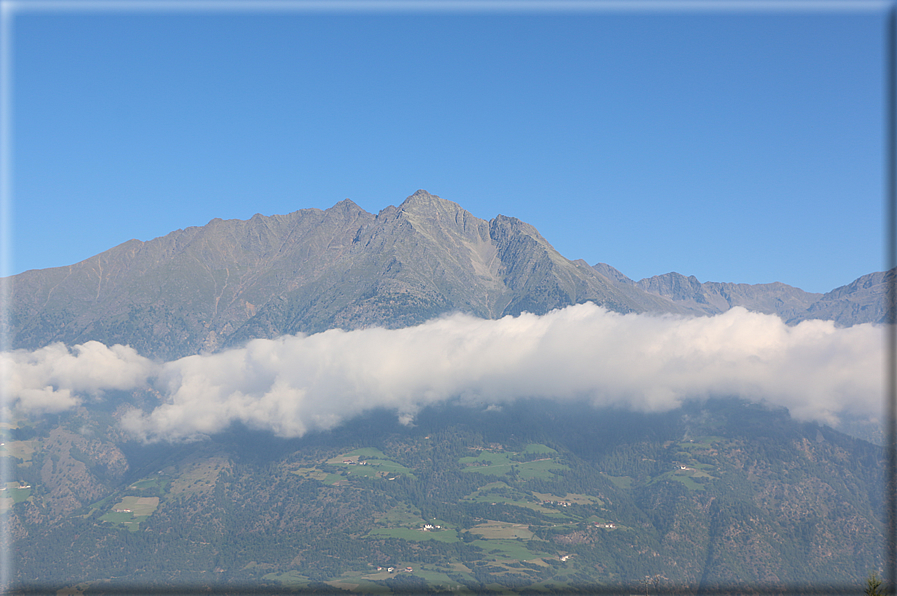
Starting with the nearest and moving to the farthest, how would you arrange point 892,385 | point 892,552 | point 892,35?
point 892,35 → point 892,385 → point 892,552

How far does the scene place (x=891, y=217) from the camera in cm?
3472

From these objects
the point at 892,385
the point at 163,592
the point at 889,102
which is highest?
the point at 889,102

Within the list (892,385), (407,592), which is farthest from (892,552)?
(407,592)

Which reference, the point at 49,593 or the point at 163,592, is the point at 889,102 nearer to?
the point at 163,592

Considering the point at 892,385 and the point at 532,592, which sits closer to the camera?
the point at 892,385

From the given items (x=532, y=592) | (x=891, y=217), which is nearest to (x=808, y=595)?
(x=532, y=592)

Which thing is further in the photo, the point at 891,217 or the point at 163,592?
the point at 163,592

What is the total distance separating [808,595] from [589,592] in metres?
58.7

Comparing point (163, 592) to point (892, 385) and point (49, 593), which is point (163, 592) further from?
point (49, 593)

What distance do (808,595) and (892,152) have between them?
192 m

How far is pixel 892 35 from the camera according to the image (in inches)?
1288

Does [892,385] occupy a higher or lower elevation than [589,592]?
higher

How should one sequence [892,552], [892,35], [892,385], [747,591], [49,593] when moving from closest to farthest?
1. [892,35]
2. [892,385]
3. [892,552]
4. [49,593]
5. [747,591]

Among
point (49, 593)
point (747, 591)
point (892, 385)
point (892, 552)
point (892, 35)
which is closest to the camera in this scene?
point (892, 35)
